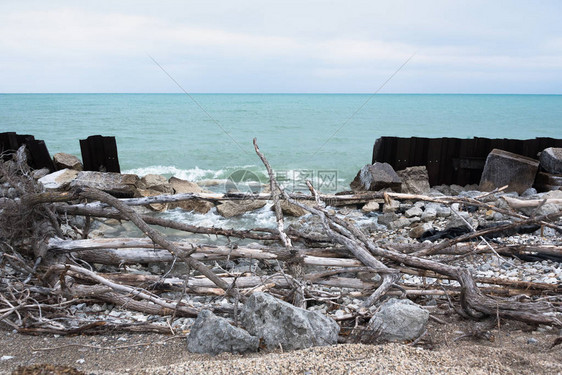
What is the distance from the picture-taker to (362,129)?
3803cm

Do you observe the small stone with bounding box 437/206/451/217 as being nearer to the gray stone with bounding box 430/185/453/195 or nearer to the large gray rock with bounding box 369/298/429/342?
the gray stone with bounding box 430/185/453/195

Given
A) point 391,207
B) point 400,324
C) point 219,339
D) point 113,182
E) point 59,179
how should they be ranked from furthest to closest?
point 59,179 → point 113,182 → point 391,207 → point 400,324 → point 219,339

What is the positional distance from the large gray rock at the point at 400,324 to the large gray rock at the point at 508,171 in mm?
7754

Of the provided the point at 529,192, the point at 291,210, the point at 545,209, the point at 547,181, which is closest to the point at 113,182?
the point at 291,210

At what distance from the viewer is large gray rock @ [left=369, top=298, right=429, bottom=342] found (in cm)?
324

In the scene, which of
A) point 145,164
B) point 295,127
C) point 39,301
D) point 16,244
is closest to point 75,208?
point 16,244

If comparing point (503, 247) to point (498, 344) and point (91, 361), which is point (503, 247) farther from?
point (91, 361)

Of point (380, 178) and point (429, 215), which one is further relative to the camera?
point (380, 178)

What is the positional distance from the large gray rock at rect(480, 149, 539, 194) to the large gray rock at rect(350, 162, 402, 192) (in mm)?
2208

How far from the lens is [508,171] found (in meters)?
9.90

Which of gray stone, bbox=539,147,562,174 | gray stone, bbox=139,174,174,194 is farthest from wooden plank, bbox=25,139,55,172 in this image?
gray stone, bbox=539,147,562,174

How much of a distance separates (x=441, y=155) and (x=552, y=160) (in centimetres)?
237

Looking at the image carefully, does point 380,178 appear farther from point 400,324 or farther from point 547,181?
point 400,324

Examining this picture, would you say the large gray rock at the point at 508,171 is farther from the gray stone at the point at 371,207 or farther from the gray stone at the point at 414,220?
the gray stone at the point at 414,220
